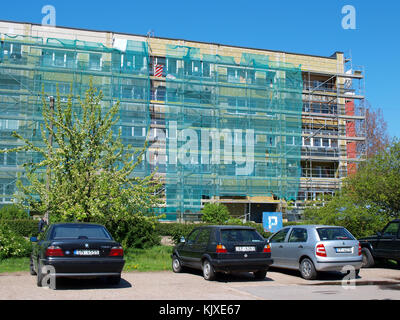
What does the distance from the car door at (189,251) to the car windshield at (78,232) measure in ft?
8.83

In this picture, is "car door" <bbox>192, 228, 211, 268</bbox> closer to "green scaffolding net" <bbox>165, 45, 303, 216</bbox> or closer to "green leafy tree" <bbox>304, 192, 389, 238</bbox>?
"green leafy tree" <bbox>304, 192, 389, 238</bbox>

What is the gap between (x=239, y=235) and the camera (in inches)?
438

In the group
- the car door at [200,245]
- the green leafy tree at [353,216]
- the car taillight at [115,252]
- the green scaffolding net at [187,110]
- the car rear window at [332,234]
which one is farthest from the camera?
the green scaffolding net at [187,110]

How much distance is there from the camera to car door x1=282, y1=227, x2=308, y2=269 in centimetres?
1196

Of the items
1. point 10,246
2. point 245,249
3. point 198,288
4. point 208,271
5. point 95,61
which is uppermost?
point 95,61

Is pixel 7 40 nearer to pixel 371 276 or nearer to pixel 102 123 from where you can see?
pixel 102 123

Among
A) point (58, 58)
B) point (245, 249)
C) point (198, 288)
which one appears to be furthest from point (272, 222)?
point (58, 58)

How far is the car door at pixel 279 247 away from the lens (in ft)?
41.7

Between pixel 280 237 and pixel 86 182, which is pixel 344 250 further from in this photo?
pixel 86 182

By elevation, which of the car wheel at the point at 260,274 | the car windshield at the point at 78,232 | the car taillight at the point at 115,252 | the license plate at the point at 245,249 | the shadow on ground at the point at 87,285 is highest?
the car windshield at the point at 78,232

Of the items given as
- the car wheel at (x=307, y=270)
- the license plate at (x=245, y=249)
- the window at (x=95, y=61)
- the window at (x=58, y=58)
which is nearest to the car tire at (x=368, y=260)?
the car wheel at (x=307, y=270)

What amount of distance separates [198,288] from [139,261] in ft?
17.1

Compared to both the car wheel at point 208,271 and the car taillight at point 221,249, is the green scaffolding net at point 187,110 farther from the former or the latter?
the car taillight at point 221,249
